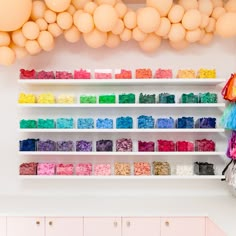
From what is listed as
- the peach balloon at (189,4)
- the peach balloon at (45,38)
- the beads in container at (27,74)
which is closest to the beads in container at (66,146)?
the beads in container at (27,74)

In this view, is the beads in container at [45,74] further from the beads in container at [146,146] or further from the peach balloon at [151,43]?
the beads in container at [146,146]

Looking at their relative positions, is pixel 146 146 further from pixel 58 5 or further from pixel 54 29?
pixel 58 5

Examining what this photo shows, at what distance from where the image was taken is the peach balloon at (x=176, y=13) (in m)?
3.04

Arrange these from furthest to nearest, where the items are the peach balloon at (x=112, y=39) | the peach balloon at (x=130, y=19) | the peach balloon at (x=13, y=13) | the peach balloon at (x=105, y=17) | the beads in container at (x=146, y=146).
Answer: the beads in container at (x=146, y=146) → the peach balloon at (x=112, y=39) → the peach balloon at (x=130, y=19) → the peach balloon at (x=105, y=17) → the peach balloon at (x=13, y=13)

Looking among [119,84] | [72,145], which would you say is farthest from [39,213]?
[119,84]

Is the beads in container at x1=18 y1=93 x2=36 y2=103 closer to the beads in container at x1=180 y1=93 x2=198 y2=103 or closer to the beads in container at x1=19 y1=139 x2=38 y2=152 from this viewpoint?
the beads in container at x1=19 y1=139 x2=38 y2=152

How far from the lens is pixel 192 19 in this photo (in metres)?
3.00

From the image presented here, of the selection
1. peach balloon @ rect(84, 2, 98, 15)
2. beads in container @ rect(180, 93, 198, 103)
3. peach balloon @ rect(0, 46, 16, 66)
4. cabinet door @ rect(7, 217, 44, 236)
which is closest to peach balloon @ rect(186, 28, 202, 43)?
beads in container @ rect(180, 93, 198, 103)

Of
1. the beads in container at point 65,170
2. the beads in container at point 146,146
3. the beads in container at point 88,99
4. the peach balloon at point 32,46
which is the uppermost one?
the peach balloon at point 32,46

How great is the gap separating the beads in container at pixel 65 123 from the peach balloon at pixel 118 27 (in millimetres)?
911

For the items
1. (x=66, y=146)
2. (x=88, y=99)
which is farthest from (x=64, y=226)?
(x=88, y=99)

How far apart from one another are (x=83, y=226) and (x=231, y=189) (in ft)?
5.10

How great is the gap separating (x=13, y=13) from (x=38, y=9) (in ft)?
0.93

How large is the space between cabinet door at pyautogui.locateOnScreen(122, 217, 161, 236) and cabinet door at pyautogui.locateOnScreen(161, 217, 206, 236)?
0.06 m
